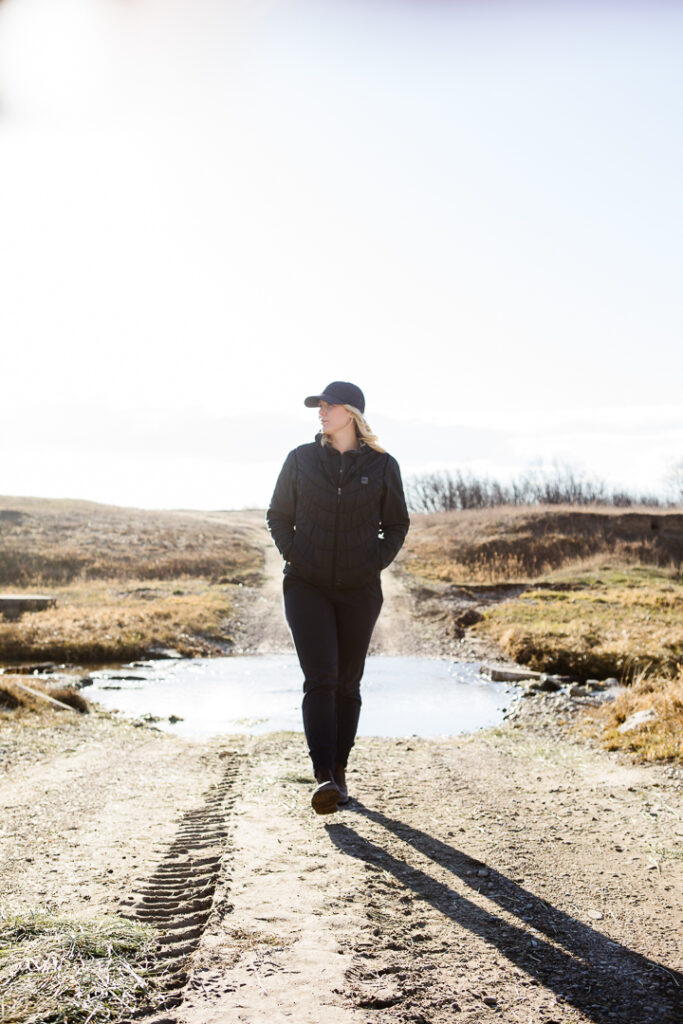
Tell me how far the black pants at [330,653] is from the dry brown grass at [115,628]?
11337 millimetres

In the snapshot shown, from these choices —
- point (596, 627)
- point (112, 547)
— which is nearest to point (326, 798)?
point (596, 627)

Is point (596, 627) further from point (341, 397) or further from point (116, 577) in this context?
point (116, 577)

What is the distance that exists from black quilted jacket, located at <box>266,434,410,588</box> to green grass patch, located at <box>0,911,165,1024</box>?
2.08 metres

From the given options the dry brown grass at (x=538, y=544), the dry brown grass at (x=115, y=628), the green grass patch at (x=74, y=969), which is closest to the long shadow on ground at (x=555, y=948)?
the green grass patch at (x=74, y=969)

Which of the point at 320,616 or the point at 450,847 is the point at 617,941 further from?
the point at 320,616

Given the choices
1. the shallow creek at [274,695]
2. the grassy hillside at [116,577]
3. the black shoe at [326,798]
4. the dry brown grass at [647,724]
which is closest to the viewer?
the black shoe at [326,798]

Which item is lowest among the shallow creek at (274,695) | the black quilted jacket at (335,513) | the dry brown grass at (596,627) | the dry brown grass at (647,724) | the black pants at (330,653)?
the shallow creek at (274,695)

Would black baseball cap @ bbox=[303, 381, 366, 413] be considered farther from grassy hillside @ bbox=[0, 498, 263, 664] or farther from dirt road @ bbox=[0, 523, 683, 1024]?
grassy hillside @ bbox=[0, 498, 263, 664]

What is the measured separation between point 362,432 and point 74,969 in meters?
3.07

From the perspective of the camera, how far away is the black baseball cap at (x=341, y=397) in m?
4.79

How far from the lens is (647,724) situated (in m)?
7.28

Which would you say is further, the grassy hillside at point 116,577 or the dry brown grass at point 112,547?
the dry brown grass at point 112,547

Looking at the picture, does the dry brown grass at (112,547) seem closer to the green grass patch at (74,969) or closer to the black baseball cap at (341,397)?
the black baseball cap at (341,397)

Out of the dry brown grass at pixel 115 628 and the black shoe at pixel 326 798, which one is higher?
the black shoe at pixel 326 798
